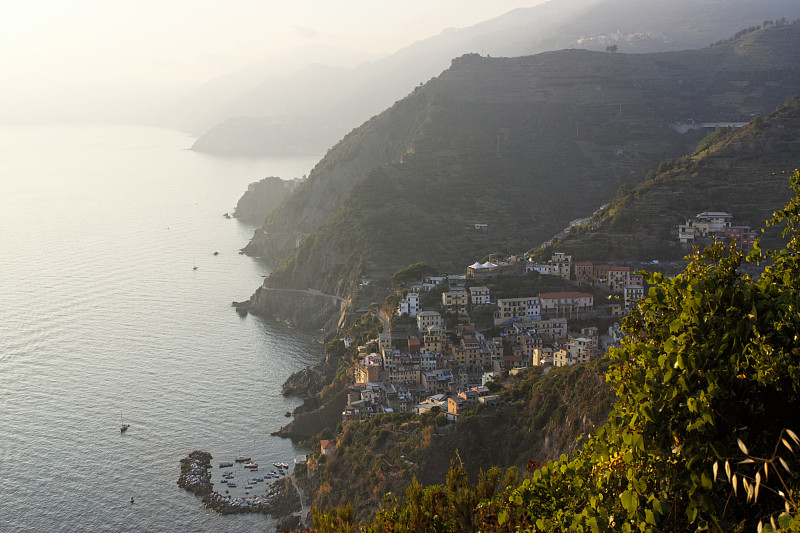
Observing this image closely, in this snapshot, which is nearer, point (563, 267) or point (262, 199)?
point (563, 267)

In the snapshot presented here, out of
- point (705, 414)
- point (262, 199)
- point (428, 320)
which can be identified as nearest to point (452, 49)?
point (262, 199)

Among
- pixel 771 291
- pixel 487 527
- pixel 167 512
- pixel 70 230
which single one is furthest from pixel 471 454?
pixel 70 230

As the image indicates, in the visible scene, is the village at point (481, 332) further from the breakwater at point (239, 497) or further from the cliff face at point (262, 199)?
the cliff face at point (262, 199)

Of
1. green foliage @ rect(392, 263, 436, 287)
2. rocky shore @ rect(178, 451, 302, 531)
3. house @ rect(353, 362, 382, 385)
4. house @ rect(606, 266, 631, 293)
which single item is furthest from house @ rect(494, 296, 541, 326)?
rocky shore @ rect(178, 451, 302, 531)

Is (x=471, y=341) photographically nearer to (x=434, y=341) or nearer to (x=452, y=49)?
(x=434, y=341)

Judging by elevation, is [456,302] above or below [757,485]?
below

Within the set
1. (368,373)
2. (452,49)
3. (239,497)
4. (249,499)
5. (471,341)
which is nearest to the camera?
(249,499)
